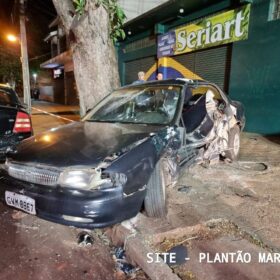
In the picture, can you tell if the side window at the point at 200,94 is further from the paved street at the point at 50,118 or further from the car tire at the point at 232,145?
the paved street at the point at 50,118

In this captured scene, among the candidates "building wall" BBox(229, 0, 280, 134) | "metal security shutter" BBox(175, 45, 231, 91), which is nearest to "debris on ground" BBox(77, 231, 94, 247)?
"building wall" BBox(229, 0, 280, 134)

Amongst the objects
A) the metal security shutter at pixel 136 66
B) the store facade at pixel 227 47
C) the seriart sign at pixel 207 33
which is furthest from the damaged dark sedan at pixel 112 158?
the metal security shutter at pixel 136 66

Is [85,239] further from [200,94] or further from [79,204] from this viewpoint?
[200,94]

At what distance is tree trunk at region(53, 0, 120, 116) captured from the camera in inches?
220

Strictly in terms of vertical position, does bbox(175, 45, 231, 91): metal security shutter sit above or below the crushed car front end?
above

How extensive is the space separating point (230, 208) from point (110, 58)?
4.30m

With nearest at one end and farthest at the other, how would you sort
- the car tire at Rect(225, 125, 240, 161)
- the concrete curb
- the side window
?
the concrete curb → the side window → the car tire at Rect(225, 125, 240, 161)

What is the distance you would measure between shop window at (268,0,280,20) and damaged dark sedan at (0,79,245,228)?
4.72m

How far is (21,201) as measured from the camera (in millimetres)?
2539

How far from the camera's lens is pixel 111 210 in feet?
7.56

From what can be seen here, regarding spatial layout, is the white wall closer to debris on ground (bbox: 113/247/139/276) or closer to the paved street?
the paved street

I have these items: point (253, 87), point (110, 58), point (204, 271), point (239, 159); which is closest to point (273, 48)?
point (253, 87)

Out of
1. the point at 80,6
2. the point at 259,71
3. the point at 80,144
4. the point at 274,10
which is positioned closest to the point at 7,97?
the point at 80,6

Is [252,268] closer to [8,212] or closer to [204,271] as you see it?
[204,271]
